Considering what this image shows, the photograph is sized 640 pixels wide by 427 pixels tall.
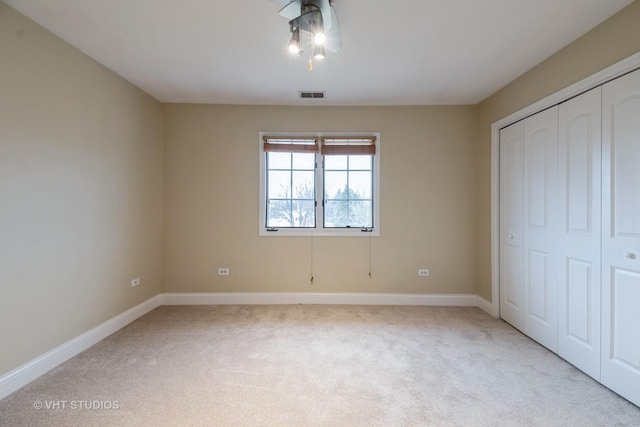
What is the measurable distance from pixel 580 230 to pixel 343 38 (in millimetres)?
2481

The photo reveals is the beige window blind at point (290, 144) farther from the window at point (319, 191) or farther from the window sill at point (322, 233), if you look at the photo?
the window sill at point (322, 233)

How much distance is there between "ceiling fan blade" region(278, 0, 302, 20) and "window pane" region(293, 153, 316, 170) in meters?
1.97

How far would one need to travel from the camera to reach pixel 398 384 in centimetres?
200

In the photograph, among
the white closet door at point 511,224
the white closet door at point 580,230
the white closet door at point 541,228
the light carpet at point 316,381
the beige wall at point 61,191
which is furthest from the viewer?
the white closet door at point 511,224

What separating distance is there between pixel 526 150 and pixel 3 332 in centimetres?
462

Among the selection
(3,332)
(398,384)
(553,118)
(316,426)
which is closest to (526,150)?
(553,118)

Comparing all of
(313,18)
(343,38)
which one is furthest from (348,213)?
(313,18)

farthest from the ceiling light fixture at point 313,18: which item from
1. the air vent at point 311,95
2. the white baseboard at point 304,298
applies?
the white baseboard at point 304,298

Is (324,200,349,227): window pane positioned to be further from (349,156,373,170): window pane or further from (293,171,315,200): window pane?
(349,156,373,170): window pane

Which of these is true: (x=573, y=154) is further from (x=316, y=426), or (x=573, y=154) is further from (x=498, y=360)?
(x=316, y=426)

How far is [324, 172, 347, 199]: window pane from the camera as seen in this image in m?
3.73

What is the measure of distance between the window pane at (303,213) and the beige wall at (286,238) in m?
0.35

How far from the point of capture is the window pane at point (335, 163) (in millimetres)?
3725

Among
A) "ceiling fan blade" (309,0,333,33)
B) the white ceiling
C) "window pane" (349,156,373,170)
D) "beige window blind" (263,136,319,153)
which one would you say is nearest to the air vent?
the white ceiling
